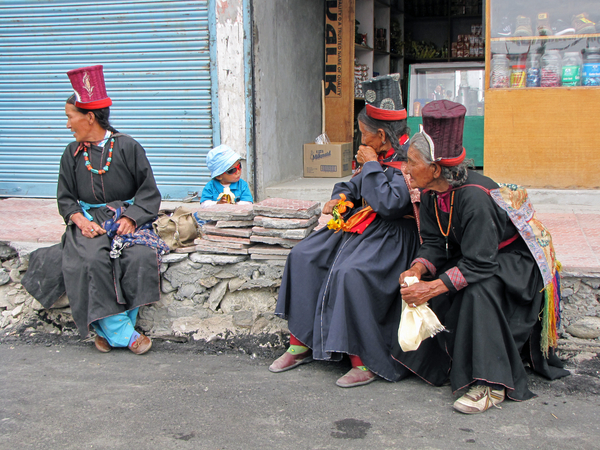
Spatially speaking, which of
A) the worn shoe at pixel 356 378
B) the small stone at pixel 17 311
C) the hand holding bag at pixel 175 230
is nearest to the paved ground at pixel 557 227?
the small stone at pixel 17 311

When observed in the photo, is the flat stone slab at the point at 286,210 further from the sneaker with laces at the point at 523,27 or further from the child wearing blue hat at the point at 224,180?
the sneaker with laces at the point at 523,27

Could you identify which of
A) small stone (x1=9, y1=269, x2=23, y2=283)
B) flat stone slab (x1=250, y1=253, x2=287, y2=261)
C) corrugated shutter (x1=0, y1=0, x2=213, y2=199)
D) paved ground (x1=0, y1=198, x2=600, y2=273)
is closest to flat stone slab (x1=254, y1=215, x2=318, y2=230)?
flat stone slab (x1=250, y1=253, x2=287, y2=261)

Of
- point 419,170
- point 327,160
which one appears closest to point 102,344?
point 419,170

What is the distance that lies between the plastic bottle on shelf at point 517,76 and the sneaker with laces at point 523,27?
29 cm

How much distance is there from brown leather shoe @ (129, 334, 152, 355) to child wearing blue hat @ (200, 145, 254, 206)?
1.14 metres

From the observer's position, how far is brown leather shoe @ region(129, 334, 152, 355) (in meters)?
3.59

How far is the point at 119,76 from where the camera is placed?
6102mm

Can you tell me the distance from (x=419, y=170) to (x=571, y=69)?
10.9 feet

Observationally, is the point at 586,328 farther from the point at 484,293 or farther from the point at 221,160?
the point at 221,160

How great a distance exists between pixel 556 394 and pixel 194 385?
1.93 metres

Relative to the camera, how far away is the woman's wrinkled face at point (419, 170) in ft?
9.14

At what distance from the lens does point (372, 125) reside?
3.38m

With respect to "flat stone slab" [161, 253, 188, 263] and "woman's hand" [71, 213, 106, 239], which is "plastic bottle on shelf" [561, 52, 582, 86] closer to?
"flat stone slab" [161, 253, 188, 263]

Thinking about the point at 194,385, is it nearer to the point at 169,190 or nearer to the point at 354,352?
the point at 354,352
